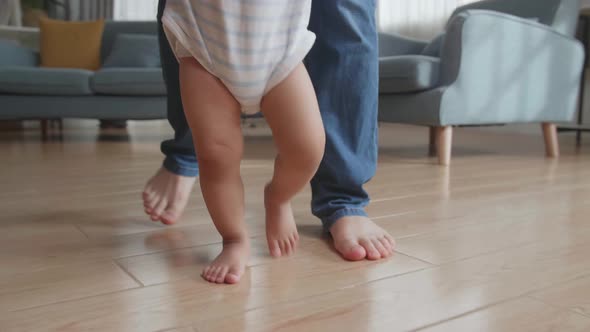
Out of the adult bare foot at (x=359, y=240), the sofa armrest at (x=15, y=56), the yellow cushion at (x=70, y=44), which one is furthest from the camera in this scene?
the yellow cushion at (x=70, y=44)

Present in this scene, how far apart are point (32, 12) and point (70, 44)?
1495 mm

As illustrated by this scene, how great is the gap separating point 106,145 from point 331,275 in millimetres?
2157

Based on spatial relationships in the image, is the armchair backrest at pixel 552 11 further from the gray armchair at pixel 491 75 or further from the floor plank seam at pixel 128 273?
the floor plank seam at pixel 128 273

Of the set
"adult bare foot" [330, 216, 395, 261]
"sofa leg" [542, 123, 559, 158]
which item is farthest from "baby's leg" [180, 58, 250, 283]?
"sofa leg" [542, 123, 559, 158]

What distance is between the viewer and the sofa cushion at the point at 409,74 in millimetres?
1850

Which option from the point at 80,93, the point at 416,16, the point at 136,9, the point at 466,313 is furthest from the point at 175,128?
the point at 136,9

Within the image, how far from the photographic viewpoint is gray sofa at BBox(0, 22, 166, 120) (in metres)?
2.59

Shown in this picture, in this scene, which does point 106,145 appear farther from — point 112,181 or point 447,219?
point 447,219

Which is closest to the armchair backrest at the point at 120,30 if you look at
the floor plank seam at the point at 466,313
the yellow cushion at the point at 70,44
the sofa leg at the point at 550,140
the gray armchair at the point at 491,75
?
the yellow cushion at the point at 70,44

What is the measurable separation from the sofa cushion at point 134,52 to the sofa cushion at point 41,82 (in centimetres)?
42

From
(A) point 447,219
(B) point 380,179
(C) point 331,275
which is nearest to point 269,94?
(C) point 331,275

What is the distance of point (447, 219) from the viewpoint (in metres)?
1.00

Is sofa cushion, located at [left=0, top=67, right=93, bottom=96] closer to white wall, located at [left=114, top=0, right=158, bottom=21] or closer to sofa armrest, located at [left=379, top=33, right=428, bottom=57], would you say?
sofa armrest, located at [left=379, top=33, right=428, bottom=57]

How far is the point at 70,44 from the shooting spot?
3.23m
